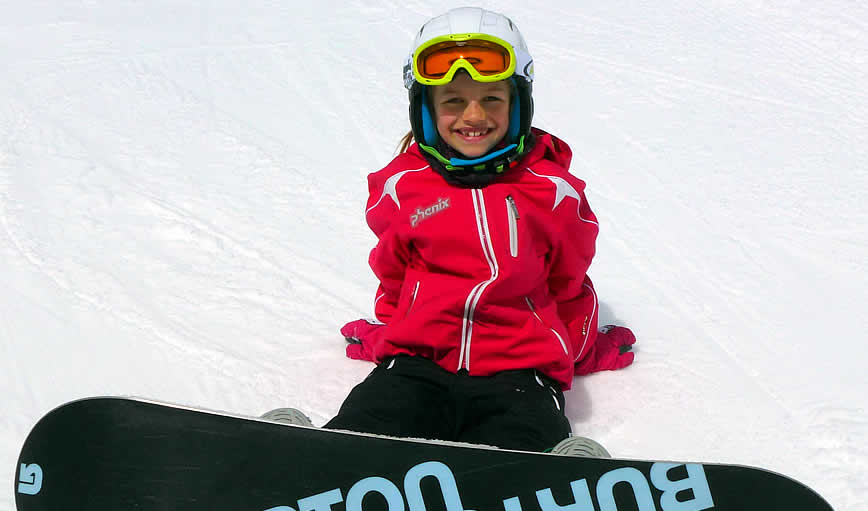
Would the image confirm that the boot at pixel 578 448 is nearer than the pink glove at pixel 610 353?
Yes

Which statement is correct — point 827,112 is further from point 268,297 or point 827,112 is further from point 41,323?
point 41,323

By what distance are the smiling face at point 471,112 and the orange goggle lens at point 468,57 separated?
42mm

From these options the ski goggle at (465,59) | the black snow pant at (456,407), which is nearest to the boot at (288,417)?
the black snow pant at (456,407)

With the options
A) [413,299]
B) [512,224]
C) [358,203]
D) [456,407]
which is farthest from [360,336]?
[358,203]

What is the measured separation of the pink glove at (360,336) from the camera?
289 cm

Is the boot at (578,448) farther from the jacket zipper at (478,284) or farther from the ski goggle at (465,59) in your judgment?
the ski goggle at (465,59)

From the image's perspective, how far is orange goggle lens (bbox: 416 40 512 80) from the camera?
2352 mm

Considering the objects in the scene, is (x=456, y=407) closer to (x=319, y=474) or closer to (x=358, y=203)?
(x=319, y=474)

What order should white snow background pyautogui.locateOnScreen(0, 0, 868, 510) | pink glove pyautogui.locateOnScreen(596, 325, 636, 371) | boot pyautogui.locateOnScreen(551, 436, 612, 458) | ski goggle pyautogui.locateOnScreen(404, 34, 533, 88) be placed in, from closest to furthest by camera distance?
1. boot pyautogui.locateOnScreen(551, 436, 612, 458)
2. ski goggle pyautogui.locateOnScreen(404, 34, 533, 88)
3. white snow background pyautogui.locateOnScreen(0, 0, 868, 510)
4. pink glove pyautogui.locateOnScreen(596, 325, 636, 371)

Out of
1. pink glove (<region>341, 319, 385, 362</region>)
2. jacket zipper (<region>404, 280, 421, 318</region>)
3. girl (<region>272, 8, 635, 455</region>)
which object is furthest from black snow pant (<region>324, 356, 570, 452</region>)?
pink glove (<region>341, 319, 385, 362</region>)

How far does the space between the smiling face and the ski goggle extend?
0.05 metres

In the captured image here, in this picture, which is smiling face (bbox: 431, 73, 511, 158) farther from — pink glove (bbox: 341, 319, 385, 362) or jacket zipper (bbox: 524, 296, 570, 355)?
pink glove (bbox: 341, 319, 385, 362)

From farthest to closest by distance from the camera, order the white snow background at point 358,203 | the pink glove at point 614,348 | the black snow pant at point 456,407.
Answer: the pink glove at point 614,348, the white snow background at point 358,203, the black snow pant at point 456,407

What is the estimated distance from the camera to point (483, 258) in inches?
93.9
